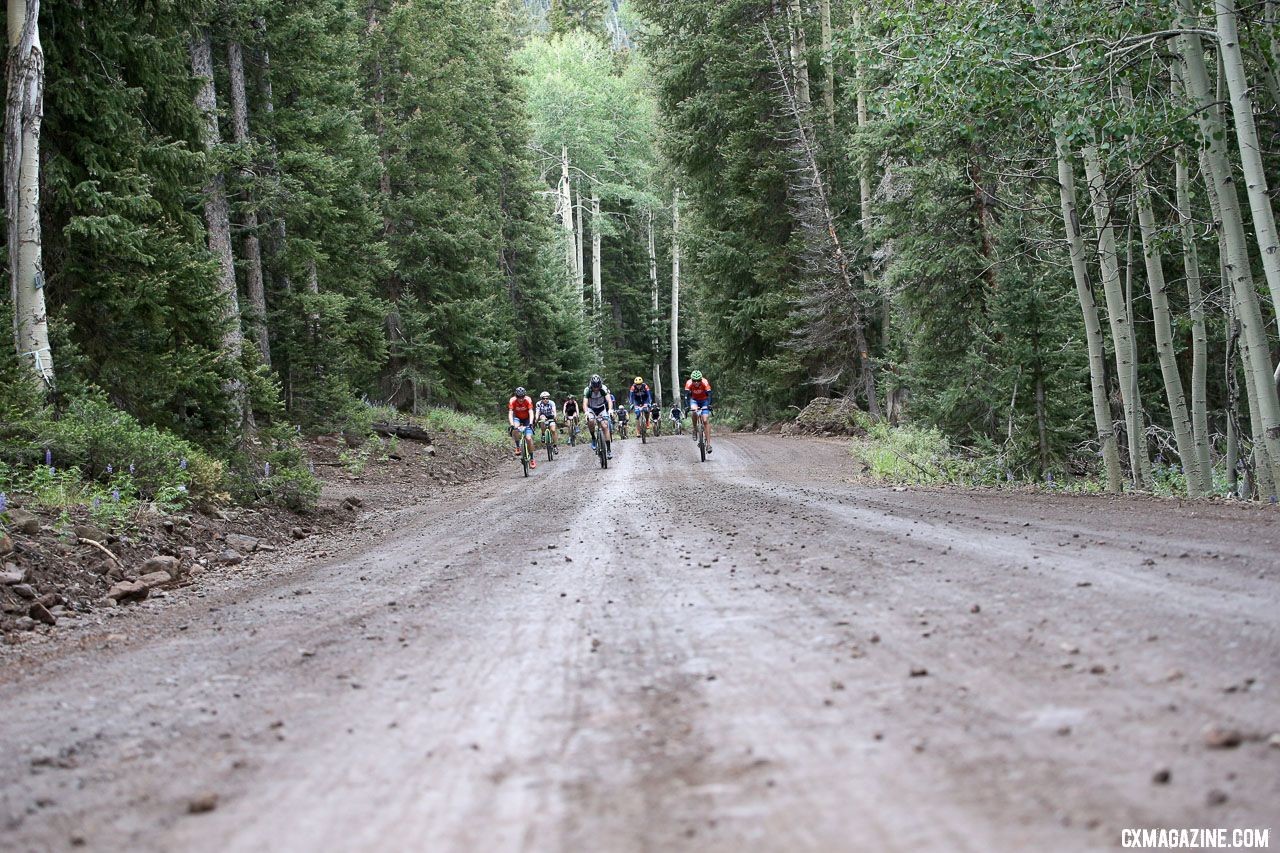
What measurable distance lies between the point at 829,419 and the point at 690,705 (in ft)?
94.6

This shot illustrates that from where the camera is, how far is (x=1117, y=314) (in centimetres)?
1407

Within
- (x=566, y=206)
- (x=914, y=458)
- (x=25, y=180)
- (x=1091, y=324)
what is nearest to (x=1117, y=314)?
(x=1091, y=324)

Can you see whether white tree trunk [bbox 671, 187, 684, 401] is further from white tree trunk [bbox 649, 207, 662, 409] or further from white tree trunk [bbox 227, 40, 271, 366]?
white tree trunk [bbox 227, 40, 271, 366]

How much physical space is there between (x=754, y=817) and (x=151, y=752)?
2.38 m

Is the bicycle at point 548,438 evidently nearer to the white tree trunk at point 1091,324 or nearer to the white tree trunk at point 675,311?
the white tree trunk at point 1091,324

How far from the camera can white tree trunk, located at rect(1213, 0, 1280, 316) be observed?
32.3 feet

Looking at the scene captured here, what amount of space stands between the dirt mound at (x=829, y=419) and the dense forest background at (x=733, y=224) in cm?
77

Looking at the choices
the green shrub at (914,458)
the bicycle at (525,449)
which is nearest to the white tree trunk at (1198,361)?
the green shrub at (914,458)

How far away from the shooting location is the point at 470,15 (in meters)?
39.8

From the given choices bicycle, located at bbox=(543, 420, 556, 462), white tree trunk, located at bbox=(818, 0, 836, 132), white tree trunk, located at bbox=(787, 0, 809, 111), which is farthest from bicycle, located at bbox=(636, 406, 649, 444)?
white tree trunk, located at bbox=(818, 0, 836, 132)

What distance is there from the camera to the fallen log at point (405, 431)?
2522 centimetres

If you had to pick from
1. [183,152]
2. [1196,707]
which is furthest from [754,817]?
[183,152]

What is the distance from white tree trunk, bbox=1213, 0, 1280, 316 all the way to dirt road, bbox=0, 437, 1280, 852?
171 inches

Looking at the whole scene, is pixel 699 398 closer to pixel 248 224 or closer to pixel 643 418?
pixel 643 418
